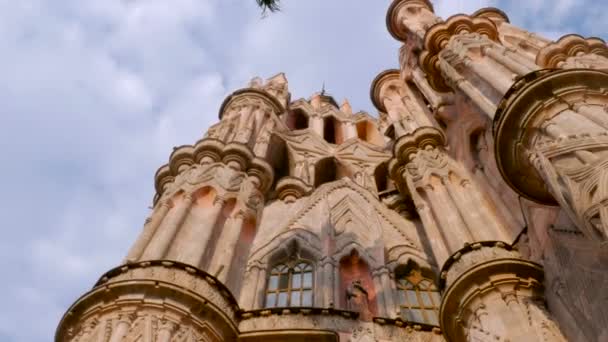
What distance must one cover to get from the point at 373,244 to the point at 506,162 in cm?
603

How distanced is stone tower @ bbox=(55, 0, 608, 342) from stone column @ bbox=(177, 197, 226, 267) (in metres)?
0.05

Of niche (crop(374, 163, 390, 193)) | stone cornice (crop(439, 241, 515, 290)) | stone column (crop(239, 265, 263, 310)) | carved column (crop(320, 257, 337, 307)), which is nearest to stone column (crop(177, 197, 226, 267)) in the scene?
stone column (crop(239, 265, 263, 310))

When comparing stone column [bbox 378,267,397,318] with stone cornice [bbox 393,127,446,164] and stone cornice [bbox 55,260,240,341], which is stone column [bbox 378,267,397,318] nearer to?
stone cornice [bbox 55,260,240,341]

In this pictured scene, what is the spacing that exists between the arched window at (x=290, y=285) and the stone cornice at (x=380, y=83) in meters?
16.3

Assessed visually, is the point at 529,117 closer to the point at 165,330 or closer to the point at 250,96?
the point at 165,330

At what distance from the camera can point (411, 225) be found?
61.3 ft

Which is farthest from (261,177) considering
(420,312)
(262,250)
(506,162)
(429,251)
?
(506,162)

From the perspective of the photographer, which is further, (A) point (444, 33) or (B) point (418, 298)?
→ (A) point (444, 33)

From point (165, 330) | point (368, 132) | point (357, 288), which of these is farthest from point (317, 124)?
point (165, 330)

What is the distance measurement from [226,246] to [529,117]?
7.15m

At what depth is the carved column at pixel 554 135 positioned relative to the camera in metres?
8.94

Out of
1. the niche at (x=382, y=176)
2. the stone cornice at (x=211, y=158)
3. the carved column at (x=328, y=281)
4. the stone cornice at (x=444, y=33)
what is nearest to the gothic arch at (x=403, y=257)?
the carved column at (x=328, y=281)

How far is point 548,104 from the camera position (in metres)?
10.8

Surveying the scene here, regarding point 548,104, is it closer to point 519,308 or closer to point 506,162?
point 506,162
